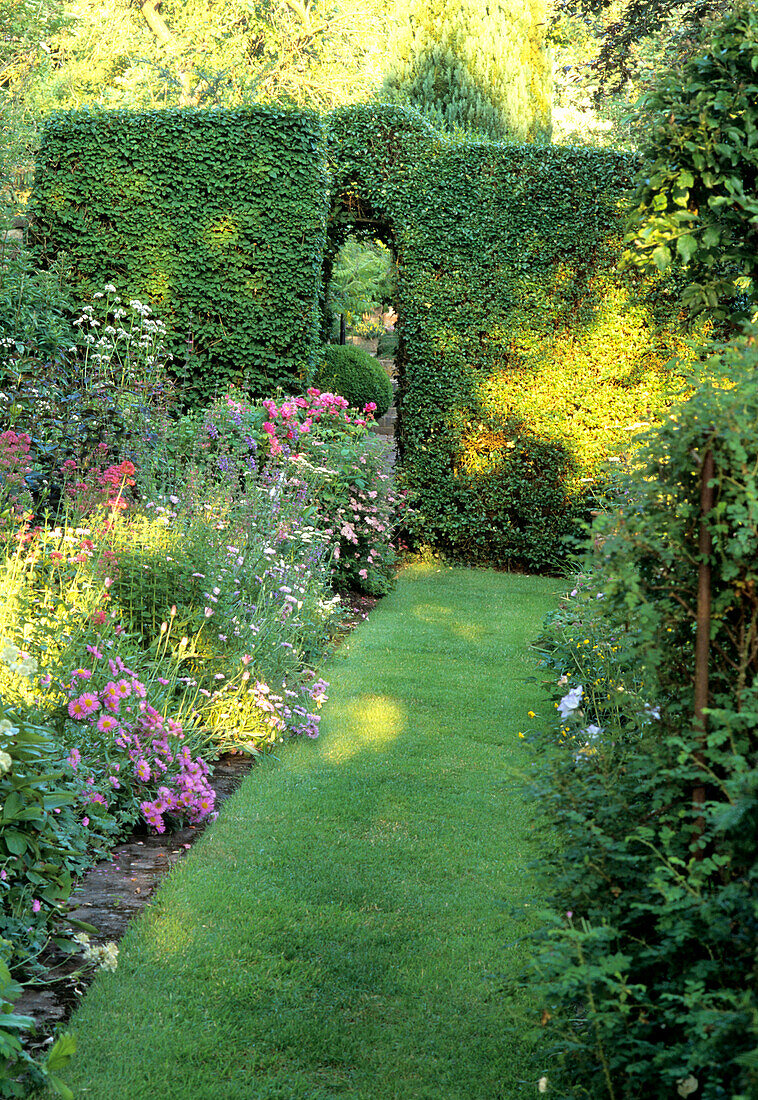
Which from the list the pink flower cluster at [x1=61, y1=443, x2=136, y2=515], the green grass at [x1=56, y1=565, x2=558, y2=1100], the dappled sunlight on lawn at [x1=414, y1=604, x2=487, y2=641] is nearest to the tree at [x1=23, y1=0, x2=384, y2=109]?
the dappled sunlight on lawn at [x1=414, y1=604, x2=487, y2=641]

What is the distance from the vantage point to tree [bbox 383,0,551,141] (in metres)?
17.5

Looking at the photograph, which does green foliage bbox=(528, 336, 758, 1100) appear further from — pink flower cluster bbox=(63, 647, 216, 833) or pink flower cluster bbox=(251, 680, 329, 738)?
pink flower cluster bbox=(251, 680, 329, 738)

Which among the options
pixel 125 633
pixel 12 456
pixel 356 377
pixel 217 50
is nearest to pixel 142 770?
pixel 125 633

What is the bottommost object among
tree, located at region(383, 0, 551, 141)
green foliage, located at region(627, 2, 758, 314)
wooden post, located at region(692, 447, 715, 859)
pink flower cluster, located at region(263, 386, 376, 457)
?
wooden post, located at region(692, 447, 715, 859)

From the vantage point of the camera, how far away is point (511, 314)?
31.0 feet

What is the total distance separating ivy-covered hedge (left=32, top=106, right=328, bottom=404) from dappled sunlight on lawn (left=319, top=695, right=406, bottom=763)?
15.9 feet

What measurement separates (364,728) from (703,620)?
10.7 ft

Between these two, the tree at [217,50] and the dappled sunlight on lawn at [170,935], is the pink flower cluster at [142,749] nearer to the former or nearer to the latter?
the dappled sunlight on lawn at [170,935]

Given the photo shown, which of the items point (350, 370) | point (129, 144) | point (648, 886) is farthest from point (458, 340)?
point (648, 886)

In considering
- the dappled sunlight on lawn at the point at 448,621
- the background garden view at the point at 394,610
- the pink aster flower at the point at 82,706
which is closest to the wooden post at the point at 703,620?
the background garden view at the point at 394,610

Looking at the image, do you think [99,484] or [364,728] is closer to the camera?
[364,728]

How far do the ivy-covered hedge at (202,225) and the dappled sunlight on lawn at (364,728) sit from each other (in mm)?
4838

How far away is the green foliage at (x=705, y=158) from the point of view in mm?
2906

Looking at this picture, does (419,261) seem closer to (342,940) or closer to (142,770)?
(142,770)
